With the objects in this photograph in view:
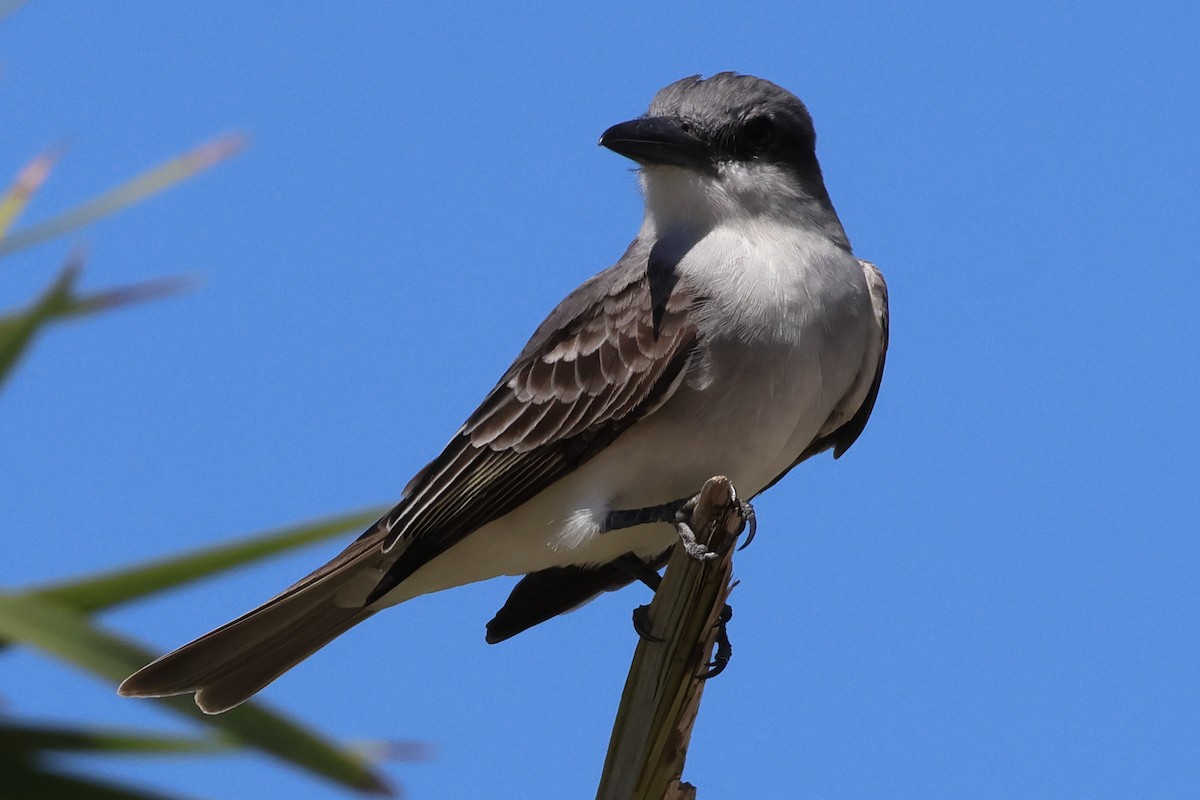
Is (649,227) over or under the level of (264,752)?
over

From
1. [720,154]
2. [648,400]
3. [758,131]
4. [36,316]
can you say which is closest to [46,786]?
[36,316]

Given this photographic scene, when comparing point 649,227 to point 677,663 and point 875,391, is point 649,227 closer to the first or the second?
point 875,391

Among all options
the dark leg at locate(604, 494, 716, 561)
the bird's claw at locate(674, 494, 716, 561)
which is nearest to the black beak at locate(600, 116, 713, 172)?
the dark leg at locate(604, 494, 716, 561)

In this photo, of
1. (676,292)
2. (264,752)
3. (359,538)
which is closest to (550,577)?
(359,538)

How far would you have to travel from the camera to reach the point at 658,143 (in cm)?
680

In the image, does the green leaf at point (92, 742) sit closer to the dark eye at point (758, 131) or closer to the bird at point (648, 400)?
the bird at point (648, 400)

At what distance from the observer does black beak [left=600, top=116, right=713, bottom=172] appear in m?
6.76

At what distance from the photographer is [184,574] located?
446 centimetres

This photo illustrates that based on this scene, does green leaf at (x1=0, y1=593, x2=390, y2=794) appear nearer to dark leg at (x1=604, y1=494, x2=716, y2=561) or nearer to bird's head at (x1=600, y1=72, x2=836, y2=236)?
dark leg at (x1=604, y1=494, x2=716, y2=561)

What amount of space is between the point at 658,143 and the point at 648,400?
1.27m

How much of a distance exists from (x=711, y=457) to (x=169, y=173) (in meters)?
2.62

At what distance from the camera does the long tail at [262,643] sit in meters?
6.73

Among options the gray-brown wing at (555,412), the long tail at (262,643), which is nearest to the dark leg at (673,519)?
the gray-brown wing at (555,412)

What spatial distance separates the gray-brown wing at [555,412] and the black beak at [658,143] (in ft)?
1.72
